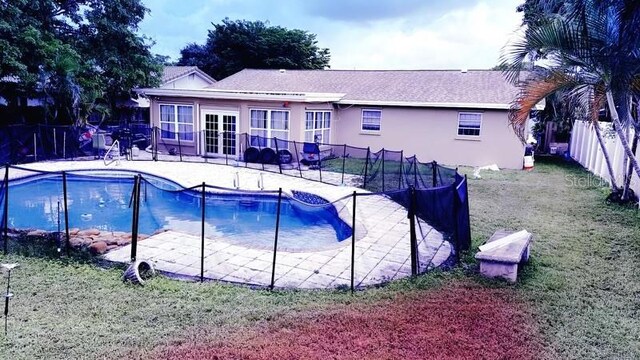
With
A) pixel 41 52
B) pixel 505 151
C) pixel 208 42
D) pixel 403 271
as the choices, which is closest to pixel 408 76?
pixel 505 151

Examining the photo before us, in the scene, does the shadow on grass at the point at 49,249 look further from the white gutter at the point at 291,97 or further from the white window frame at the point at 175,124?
the white window frame at the point at 175,124

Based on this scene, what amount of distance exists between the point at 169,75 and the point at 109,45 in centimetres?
762

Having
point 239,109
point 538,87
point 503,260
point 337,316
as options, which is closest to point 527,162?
point 538,87

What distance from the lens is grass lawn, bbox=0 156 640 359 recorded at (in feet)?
13.8

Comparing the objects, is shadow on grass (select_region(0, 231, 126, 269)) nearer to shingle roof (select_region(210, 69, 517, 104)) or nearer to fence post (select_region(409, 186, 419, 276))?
fence post (select_region(409, 186, 419, 276))

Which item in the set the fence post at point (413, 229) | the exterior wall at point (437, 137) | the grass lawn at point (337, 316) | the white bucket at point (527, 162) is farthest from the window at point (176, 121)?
the fence post at point (413, 229)

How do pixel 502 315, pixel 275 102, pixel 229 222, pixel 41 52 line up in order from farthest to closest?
pixel 275 102 < pixel 41 52 < pixel 229 222 < pixel 502 315

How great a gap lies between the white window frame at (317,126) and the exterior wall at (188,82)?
38.9ft

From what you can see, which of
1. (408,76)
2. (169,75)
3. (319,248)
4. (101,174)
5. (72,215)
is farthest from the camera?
(169,75)

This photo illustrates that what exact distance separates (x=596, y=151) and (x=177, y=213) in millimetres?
14936

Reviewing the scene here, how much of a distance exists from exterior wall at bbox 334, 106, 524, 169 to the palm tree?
7.65m

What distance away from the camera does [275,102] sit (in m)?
17.5

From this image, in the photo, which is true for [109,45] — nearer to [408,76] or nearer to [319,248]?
[408,76]

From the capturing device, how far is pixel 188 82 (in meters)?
29.0
